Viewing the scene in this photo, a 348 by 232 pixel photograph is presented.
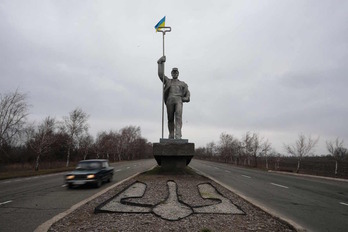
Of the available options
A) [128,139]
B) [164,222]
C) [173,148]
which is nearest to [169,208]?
[164,222]

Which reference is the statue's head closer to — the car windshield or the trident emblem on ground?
the car windshield

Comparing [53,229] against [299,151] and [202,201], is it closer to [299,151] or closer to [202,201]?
[202,201]

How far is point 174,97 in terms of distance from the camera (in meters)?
13.0

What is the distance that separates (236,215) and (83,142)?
51.6 meters

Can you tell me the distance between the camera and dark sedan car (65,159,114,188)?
11523mm

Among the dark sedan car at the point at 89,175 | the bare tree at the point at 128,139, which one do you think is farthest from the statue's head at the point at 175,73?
the bare tree at the point at 128,139

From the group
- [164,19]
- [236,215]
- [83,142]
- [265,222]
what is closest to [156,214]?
[236,215]

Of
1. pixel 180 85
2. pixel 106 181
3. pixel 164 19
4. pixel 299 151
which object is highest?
pixel 164 19

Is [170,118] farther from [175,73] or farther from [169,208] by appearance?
[169,208]

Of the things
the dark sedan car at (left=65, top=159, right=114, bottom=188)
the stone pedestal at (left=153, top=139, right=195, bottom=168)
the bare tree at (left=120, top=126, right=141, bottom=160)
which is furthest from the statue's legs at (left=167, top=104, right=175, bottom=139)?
the bare tree at (left=120, top=126, right=141, bottom=160)

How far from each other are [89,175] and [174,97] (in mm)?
6098

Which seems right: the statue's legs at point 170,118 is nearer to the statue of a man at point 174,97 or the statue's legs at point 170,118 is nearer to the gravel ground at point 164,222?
the statue of a man at point 174,97

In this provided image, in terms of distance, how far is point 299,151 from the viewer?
1200 inches

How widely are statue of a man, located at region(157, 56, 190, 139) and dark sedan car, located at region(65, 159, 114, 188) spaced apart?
439 cm
